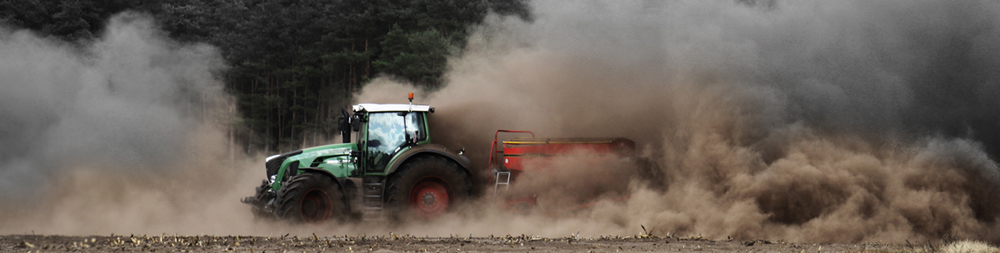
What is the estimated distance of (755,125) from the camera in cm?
1481

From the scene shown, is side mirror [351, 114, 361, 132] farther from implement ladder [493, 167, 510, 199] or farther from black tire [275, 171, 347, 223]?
implement ladder [493, 167, 510, 199]

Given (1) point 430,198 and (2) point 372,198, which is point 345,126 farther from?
(1) point 430,198

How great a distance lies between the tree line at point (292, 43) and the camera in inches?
1713

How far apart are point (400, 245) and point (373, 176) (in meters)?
3.18

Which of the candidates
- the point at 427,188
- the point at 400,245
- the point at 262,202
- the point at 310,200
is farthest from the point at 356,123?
the point at 400,245

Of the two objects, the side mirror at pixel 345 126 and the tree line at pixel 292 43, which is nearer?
the side mirror at pixel 345 126

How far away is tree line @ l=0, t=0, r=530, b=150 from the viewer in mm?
43500

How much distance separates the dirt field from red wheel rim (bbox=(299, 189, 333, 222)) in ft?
3.40

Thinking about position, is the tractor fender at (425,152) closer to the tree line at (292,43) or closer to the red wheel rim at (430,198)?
the red wheel rim at (430,198)

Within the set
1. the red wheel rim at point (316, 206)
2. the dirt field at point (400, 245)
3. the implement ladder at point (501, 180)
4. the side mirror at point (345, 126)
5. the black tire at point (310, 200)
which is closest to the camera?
the dirt field at point (400, 245)

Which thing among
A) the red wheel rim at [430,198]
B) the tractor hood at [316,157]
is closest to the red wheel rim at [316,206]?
the tractor hood at [316,157]

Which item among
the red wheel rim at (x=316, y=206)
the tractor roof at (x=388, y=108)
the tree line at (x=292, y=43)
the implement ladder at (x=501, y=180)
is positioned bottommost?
the red wheel rim at (x=316, y=206)

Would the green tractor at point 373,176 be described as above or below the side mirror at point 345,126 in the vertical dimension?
below

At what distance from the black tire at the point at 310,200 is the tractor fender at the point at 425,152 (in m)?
1.04
